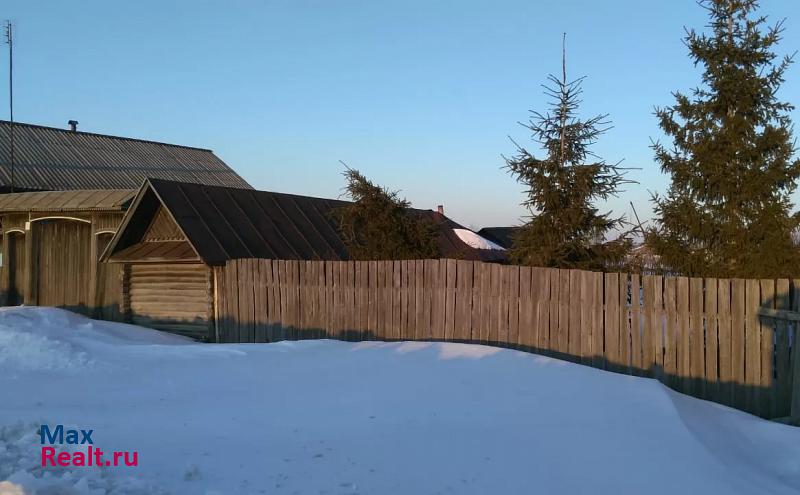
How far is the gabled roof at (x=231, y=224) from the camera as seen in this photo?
1408cm

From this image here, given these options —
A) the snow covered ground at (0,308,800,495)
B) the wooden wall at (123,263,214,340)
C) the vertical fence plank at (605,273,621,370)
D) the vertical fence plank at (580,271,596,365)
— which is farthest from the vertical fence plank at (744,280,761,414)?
the wooden wall at (123,263,214,340)

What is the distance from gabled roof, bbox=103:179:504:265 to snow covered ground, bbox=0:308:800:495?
4.91m

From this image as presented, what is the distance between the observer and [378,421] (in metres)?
6.14

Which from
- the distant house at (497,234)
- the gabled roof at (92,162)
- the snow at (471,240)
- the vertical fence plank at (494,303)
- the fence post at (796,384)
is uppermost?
the gabled roof at (92,162)

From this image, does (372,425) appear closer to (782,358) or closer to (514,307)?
(514,307)

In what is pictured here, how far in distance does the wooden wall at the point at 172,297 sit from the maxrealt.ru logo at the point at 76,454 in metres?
A: 8.78

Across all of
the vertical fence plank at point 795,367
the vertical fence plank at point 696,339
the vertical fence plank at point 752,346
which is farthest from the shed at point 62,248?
the vertical fence plank at point 795,367

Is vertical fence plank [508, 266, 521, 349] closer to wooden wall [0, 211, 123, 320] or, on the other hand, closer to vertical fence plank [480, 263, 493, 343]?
vertical fence plank [480, 263, 493, 343]

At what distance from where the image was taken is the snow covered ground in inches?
187

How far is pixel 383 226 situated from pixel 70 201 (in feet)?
31.6

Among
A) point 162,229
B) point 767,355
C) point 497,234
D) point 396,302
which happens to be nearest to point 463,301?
point 396,302

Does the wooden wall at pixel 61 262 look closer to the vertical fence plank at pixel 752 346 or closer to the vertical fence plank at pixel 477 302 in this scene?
the vertical fence plank at pixel 477 302

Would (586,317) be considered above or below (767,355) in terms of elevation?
above

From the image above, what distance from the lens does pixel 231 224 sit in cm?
1523
